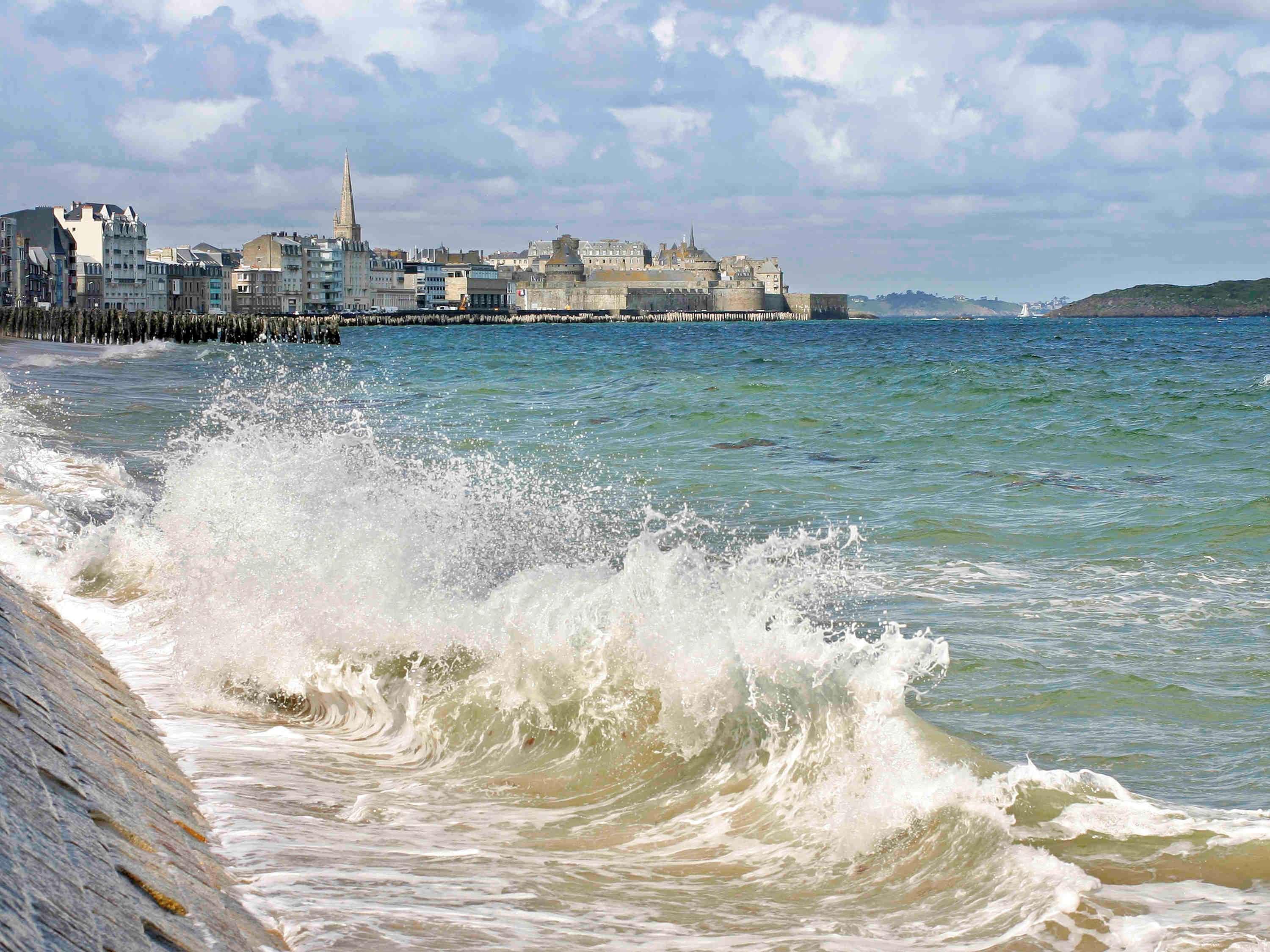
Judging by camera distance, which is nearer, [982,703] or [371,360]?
[982,703]

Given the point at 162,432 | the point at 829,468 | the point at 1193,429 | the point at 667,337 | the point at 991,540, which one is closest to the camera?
the point at 991,540

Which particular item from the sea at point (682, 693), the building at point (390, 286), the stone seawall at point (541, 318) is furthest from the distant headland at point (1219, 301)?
the sea at point (682, 693)

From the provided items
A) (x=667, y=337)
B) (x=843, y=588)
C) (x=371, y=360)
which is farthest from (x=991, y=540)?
(x=667, y=337)

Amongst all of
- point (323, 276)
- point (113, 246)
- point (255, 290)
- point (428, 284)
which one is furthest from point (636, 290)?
point (113, 246)

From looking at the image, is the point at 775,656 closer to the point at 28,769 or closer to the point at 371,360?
the point at 28,769

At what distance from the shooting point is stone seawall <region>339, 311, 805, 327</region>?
143250 millimetres

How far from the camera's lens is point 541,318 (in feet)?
554

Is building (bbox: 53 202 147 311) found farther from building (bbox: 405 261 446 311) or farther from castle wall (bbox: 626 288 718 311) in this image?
castle wall (bbox: 626 288 718 311)

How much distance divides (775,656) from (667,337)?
86.2 meters

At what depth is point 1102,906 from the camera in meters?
3.85

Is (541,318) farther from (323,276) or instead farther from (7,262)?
(7,262)

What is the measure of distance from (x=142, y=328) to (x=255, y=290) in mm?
76141

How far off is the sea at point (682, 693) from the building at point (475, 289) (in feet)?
537

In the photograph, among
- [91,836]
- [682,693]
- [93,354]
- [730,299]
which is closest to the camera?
[91,836]
